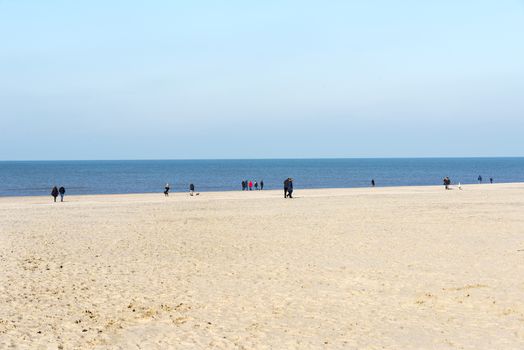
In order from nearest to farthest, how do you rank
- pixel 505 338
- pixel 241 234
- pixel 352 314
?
pixel 505 338, pixel 352 314, pixel 241 234

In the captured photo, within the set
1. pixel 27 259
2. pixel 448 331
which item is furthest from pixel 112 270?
pixel 448 331

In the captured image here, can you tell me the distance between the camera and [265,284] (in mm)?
15078

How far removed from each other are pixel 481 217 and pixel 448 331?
2013 centimetres

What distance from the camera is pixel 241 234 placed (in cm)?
2458

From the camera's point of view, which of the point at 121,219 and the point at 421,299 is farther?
the point at 121,219

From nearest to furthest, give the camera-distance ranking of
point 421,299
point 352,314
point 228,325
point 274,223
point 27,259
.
Answer: point 228,325 → point 352,314 → point 421,299 → point 27,259 → point 274,223

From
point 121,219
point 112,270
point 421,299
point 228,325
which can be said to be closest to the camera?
point 228,325

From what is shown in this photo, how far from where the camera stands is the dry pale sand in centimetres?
1073

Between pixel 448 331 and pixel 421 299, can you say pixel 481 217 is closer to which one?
pixel 421 299

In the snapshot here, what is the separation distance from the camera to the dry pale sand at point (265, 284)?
10.7 metres

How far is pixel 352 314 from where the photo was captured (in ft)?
40.0

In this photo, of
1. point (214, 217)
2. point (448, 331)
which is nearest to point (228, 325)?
point (448, 331)

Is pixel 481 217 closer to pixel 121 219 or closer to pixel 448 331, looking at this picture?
pixel 121 219

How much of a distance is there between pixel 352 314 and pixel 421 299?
2095mm
